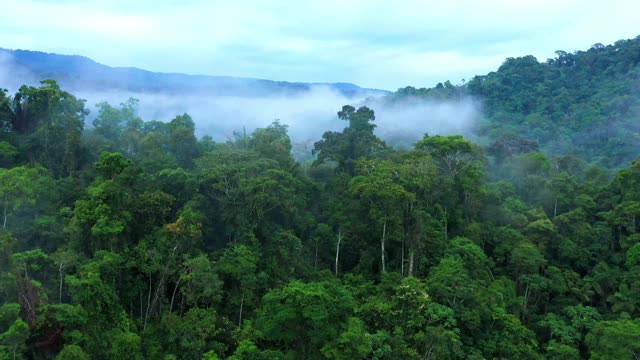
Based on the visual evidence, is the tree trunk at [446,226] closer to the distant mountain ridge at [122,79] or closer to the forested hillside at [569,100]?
the forested hillside at [569,100]

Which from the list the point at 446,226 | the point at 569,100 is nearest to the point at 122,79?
the point at 569,100

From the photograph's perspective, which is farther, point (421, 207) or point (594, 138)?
point (594, 138)

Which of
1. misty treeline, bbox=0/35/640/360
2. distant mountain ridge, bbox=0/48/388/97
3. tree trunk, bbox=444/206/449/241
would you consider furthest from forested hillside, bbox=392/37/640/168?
distant mountain ridge, bbox=0/48/388/97

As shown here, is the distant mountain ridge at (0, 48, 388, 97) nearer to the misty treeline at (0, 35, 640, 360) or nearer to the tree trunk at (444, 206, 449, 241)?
the misty treeline at (0, 35, 640, 360)

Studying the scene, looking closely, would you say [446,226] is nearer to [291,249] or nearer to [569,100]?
[291,249]

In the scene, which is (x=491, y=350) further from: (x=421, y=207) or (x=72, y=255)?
(x=72, y=255)

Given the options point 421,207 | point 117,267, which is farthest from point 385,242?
point 117,267

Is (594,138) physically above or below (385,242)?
above
